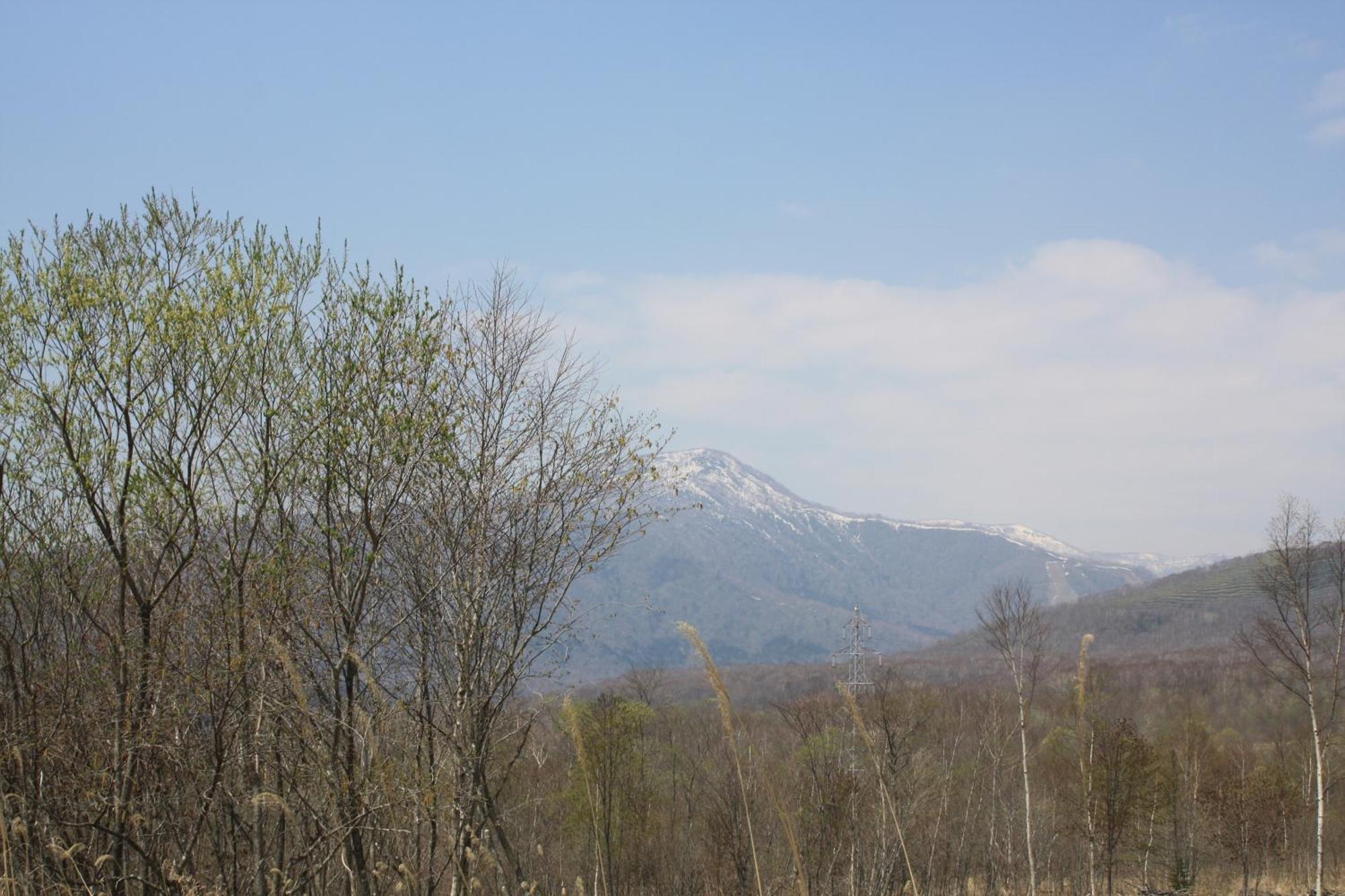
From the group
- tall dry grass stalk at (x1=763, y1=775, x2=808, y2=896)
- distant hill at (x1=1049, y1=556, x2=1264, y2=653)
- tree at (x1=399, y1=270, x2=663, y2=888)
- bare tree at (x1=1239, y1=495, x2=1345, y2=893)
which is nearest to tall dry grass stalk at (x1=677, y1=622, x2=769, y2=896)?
tall dry grass stalk at (x1=763, y1=775, x2=808, y2=896)

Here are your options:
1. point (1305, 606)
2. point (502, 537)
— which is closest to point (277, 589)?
point (502, 537)

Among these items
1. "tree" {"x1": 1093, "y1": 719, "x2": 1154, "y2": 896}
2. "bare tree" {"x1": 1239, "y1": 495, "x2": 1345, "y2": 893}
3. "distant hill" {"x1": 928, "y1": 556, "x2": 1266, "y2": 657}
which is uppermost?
"bare tree" {"x1": 1239, "y1": 495, "x2": 1345, "y2": 893}

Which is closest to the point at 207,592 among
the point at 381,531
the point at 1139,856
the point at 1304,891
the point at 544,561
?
the point at 381,531

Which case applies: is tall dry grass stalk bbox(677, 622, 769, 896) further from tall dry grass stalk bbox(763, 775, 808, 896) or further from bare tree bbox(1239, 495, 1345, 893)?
bare tree bbox(1239, 495, 1345, 893)

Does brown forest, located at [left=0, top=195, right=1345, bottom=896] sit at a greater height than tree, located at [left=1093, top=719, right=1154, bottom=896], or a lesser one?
greater

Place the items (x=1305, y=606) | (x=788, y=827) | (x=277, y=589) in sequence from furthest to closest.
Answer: (x=1305, y=606) → (x=277, y=589) → (x=788, y=827)

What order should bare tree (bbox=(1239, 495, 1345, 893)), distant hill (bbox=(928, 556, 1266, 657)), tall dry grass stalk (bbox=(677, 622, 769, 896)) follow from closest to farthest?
1. tall dry grass stalk (bbox=(677, 622, 769, 896))
2. bare tree (bbox=(1239, 495, 1345, 893))
3. distant hill (bbox=(928, 556, 1266, 657))

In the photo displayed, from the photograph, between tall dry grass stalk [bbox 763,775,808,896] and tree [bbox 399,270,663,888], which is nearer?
tall dry grass stalk [bbox 763,775,808,896]

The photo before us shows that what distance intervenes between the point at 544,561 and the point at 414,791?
5.54 meters

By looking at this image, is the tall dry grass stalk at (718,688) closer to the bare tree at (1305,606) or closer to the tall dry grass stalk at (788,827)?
the tall dry grass stalk at (788,827)

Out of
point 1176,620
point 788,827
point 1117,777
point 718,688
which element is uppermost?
point 718,688

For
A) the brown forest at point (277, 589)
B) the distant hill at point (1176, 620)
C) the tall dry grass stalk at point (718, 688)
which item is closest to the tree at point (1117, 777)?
the brown forest at point (277, 589)

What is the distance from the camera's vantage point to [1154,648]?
16700 cm

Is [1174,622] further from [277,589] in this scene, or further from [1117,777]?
[277,589]
